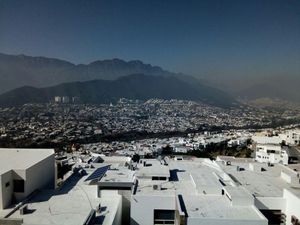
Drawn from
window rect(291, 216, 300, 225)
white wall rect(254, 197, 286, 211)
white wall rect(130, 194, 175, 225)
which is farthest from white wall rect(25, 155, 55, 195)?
window rect(291, 216, 300, 225)

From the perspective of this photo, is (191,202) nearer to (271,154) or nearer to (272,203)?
(272,203)

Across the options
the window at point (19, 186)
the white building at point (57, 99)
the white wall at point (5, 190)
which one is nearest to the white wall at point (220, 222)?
the window at point (19, 186)

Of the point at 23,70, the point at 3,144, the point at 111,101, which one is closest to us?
the point at 3,144

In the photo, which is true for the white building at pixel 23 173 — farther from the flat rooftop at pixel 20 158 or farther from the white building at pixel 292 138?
the white building at pixel 292 138

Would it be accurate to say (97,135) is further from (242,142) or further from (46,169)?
(46,169)

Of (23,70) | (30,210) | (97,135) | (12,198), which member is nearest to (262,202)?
(30,210)

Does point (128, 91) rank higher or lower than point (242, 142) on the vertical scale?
higher

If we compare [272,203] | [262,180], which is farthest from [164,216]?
[262,180]

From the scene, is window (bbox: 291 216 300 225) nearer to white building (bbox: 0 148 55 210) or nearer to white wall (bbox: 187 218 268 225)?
white wall (bbox: 187 218 268 225)
